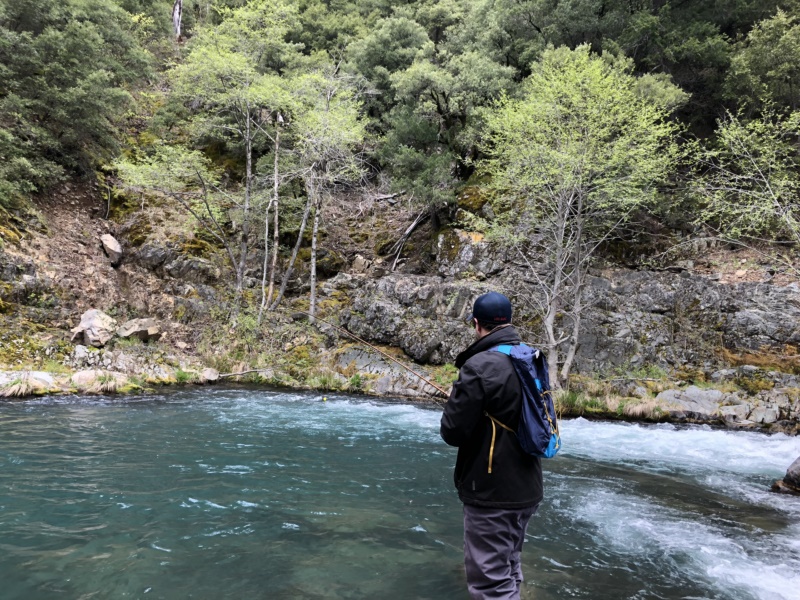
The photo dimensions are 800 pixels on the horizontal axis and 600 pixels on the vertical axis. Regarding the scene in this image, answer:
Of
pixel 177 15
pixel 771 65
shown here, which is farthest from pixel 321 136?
pixel 177 15

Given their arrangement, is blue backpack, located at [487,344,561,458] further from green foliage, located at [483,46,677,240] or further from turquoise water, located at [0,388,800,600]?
green foliage, located at [483,46,677,240]

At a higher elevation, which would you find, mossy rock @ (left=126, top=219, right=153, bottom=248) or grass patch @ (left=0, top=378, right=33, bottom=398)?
mossy rock @ (left=126, top=219, right=153, bottom=248)

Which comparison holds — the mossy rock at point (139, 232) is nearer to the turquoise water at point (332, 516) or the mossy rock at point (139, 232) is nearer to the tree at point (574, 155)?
the turquoise water at point (332, 516)

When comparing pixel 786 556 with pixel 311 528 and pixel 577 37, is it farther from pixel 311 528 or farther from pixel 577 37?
pixel 577 37

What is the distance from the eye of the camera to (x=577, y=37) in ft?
63.7

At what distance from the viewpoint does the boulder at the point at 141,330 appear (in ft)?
47.1

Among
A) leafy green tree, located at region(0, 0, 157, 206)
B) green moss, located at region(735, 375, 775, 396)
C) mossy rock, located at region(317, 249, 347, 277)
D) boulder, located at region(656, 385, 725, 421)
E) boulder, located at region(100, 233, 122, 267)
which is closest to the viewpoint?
boulder, located at region(656, 385, 725, 421)

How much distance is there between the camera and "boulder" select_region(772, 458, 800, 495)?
6723 mm

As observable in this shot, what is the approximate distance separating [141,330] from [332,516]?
40.6 feet

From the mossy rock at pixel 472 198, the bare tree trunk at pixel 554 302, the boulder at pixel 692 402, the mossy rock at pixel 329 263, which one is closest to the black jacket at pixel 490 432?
the bare tree trunk at pixel 554 302

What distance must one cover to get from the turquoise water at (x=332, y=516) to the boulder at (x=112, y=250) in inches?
386

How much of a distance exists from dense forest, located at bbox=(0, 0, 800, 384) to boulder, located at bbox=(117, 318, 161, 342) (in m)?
2.66

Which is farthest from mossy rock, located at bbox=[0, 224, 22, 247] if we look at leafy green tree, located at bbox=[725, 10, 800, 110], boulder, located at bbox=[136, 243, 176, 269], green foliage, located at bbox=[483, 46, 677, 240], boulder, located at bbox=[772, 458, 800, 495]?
leafy green tree, located at bbox=[725, 10, 800, 110]

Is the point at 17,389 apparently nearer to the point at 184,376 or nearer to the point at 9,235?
the point at 184,376
